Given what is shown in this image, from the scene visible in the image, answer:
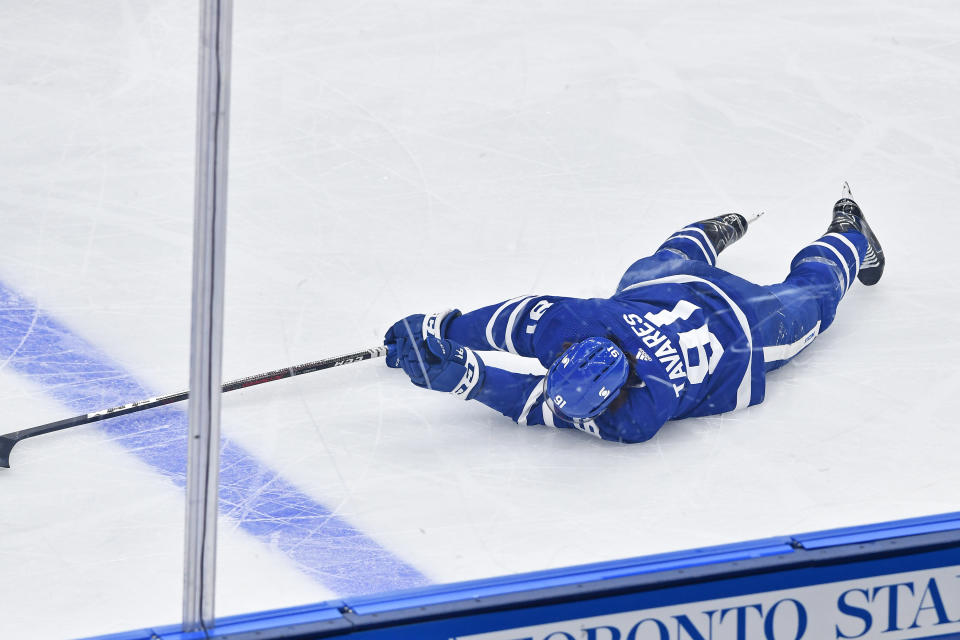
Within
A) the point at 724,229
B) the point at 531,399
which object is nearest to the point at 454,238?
the point at 724,229

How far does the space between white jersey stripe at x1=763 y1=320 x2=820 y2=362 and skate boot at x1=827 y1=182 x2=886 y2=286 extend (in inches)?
15.0

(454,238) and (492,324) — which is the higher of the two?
(454,238)

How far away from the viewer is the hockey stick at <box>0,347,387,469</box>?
3.05 meters

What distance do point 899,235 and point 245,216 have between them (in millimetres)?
1790

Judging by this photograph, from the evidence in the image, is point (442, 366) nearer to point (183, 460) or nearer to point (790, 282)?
point (183, 460)

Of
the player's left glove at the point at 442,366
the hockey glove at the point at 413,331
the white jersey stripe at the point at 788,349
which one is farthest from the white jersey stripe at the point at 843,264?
the player's left glove at the point at 442,366

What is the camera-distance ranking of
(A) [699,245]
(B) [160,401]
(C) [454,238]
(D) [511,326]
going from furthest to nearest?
(C) [454,238] < (A) [699,245] < (D) [511,326] < (B) [160,401]

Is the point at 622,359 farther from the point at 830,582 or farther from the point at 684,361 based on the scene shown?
the point at 830,582

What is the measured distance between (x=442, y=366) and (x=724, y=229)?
1.21 metres

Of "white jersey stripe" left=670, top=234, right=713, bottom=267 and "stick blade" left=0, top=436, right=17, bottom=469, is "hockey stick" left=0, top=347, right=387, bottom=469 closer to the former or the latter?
"stick blade" left=0, top=436, right=17, bottom=469

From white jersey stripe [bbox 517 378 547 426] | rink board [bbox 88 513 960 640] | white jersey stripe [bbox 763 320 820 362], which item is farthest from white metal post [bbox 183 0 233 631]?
white jersey stripe [bbox 763 320 820 362]

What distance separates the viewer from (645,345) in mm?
3143

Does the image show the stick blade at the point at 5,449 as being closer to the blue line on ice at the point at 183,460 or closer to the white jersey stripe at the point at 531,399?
the blue line on ice at the point at 183,460

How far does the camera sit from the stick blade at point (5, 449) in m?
2.98
